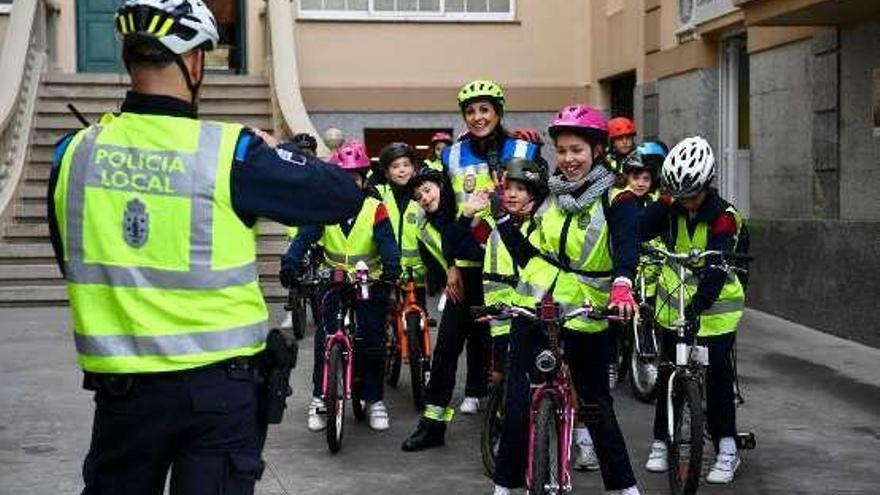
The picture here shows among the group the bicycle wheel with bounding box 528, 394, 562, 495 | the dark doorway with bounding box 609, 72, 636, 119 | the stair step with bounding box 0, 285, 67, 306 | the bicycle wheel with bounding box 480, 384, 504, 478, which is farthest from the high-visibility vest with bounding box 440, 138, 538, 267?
the dark doorway with bounding box 609, 72, 636, 119

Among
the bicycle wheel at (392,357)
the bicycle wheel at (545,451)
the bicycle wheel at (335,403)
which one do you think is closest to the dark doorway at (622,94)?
the bicycle wheel at (392,357)

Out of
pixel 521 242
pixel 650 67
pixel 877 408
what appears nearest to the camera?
pixel 521 242

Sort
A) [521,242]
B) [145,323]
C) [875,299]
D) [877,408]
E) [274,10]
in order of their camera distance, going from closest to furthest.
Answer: [145,323], [521,242], [877,408], [875,299], [274,10]

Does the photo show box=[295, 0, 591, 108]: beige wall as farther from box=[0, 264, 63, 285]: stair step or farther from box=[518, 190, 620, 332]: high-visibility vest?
box=[518, 190, 620, 332]: high-visibility vest

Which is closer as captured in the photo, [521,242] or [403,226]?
[521,242]

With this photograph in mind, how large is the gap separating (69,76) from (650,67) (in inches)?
306

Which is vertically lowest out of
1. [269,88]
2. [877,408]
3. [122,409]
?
[877,408]

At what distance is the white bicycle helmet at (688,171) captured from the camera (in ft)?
21.8

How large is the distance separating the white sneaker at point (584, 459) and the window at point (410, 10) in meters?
13.6

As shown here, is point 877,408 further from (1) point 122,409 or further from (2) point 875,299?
(1) point 122,409

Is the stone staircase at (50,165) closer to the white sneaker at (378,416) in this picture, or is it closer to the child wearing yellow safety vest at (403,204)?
the child wearing yellow safety vest at (403,204)

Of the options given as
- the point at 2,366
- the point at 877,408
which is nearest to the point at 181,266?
the point at 877,408

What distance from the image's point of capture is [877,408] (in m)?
8.98

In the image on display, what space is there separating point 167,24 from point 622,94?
55.9ft
